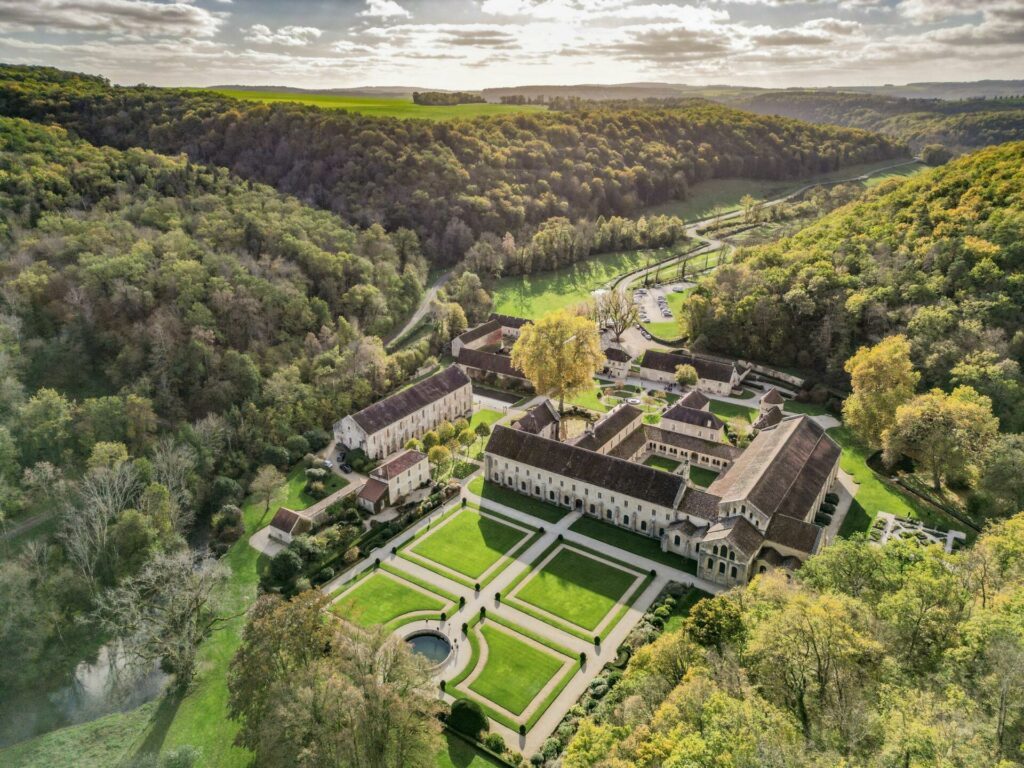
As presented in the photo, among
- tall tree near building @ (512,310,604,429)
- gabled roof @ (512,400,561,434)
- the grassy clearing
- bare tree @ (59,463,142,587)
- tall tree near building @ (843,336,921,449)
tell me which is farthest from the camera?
the grassy clearing

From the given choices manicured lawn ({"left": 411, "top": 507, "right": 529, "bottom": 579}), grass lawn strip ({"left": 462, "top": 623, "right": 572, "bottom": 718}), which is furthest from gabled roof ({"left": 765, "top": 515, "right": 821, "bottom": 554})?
manicured lawn ({"left": 411, "top": 507, "right": 529, "bottom": 579})

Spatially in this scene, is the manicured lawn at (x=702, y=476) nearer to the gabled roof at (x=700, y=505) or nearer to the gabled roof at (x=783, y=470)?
the gabled roof at (x=783, y=470)

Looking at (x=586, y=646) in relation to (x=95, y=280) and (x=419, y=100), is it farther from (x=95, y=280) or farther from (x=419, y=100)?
(x=419, y=100)

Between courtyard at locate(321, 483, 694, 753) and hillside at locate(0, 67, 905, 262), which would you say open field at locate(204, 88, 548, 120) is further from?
courtyard at locate(321, 483, 694, 753)

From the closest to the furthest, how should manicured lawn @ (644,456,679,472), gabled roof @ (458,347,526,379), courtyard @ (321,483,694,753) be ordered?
1. courtyard @ (321,483,694,753)
2. manicured lawn @ (644,456,679,472)
3. gabled roof @ (458,347,526,379)

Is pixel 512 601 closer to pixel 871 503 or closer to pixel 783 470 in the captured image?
pixel 783 470

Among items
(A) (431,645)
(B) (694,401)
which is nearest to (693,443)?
(B) (694,401)

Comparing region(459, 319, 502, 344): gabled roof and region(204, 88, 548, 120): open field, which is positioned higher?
region(204, 88, 548, 120): open field
